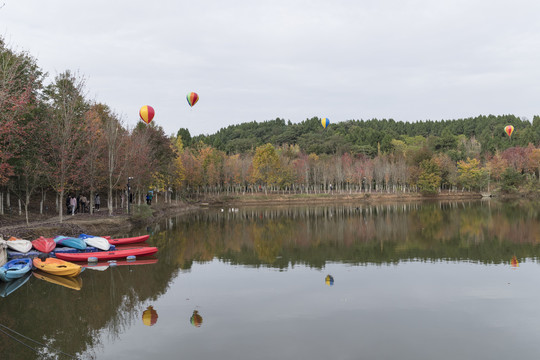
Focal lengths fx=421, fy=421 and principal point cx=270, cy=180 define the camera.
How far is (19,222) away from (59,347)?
20.6m

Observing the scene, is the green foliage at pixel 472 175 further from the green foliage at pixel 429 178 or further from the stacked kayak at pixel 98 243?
the stacked kayak at pixel 98 243

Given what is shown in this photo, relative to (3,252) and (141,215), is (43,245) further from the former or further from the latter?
(141,215)

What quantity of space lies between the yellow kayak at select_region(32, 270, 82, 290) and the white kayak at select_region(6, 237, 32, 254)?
7.96 ft

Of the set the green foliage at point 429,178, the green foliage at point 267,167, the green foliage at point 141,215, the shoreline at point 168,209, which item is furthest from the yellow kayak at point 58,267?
the green foliage at point 429,178

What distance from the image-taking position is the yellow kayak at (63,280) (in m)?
16.6

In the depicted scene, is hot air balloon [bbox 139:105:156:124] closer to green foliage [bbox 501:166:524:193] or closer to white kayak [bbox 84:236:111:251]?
white kayak [bbox 84:236:111:251]

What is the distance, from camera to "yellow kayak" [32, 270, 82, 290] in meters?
16.6

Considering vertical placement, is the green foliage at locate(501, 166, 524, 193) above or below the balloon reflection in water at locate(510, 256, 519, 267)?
above

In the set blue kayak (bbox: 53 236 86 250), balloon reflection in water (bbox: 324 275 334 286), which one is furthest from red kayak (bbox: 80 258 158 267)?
balloon reflection in water (bbox: 324 275 334 286)

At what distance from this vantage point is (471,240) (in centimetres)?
2697

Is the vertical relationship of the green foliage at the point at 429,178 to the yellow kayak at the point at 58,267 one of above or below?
above

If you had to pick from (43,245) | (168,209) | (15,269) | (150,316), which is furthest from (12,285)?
(168,209)

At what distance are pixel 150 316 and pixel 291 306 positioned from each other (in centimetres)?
446

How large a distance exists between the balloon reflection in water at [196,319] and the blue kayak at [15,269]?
8.71 metres
